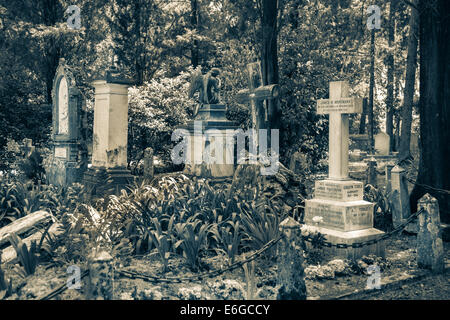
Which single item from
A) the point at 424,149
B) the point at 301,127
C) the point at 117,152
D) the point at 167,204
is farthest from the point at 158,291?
the point at 301,127

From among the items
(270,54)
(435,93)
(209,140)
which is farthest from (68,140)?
(435,93)

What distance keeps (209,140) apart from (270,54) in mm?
3650

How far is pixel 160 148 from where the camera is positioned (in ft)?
54.8

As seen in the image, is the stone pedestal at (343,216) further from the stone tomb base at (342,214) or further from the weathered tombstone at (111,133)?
the weathered tombstone at (111,133)

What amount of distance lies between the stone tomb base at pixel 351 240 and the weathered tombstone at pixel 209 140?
13.1ft

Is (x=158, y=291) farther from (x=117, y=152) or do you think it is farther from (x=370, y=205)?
(x=117, y=152)

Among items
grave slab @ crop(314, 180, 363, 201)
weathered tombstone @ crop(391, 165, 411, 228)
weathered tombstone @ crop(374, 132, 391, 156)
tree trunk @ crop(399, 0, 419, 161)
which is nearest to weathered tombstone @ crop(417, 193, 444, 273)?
grave slab @ crop(314, 180, 363, 201)

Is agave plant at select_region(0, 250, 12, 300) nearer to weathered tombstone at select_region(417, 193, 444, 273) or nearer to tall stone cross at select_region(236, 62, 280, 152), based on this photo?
weathered tombstone at select_region(417, 193, 444, 273)

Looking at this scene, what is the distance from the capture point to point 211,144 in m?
11.1

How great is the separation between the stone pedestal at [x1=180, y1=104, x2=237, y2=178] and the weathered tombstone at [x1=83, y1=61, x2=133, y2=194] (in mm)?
1628

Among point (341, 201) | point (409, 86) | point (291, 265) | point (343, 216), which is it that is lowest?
point (291, 265)

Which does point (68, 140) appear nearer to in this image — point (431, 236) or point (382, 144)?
point (431, 236)

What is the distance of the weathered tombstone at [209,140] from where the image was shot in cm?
1107

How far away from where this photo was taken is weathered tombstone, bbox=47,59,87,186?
1166cm
